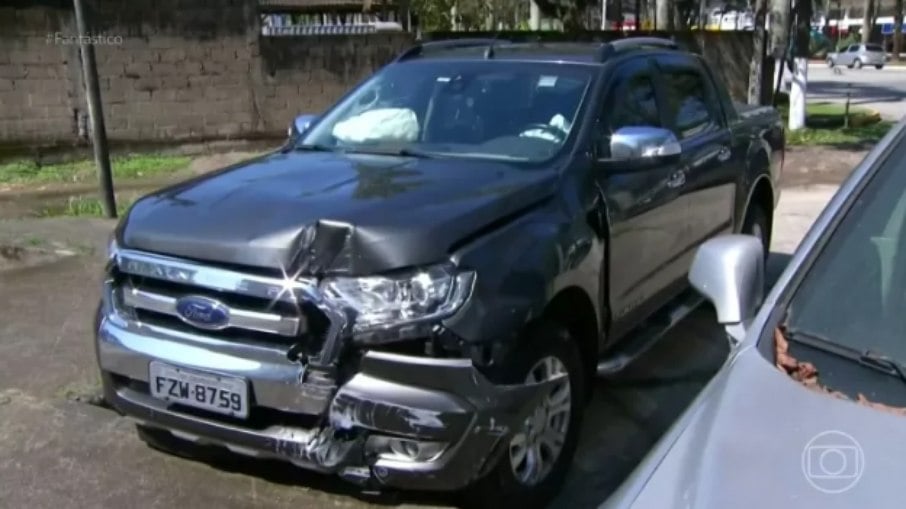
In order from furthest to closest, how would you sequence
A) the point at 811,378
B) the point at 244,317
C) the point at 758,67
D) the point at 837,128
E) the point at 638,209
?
the point at 837,128 < the point at 758,67 < the point at 638,209 < the point at 244,317 < the point at 811,378

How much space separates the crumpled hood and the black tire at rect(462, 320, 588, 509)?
47cm

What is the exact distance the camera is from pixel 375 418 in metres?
3.31

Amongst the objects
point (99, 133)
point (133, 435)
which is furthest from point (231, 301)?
point (99, 133)

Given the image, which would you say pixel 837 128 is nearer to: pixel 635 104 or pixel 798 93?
pixel 798 93

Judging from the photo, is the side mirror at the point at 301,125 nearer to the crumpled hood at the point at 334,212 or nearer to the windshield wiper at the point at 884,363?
the crumpled hood at the point at 334,212

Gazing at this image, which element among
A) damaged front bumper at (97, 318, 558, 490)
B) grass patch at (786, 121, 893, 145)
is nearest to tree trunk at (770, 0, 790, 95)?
grass patch at (786, 121, 893, 145)

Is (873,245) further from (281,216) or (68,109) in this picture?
(68,109)

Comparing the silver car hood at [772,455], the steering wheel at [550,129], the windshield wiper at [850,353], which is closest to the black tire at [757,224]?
the steering wheel at [550,129]

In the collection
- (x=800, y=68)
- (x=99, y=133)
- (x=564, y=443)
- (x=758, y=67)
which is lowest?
(x=564, y=443)

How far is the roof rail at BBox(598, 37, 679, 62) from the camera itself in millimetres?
5047

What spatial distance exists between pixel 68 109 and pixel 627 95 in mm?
9798

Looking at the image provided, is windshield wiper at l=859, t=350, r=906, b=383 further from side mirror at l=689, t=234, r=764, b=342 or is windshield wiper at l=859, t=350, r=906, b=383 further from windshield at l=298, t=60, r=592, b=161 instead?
windshield at l=298, t=60, r=592, b=161

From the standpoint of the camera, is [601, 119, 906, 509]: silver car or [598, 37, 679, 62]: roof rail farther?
[598, 37, 679, 62]: roof rail

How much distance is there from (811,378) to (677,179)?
3.18 meters
